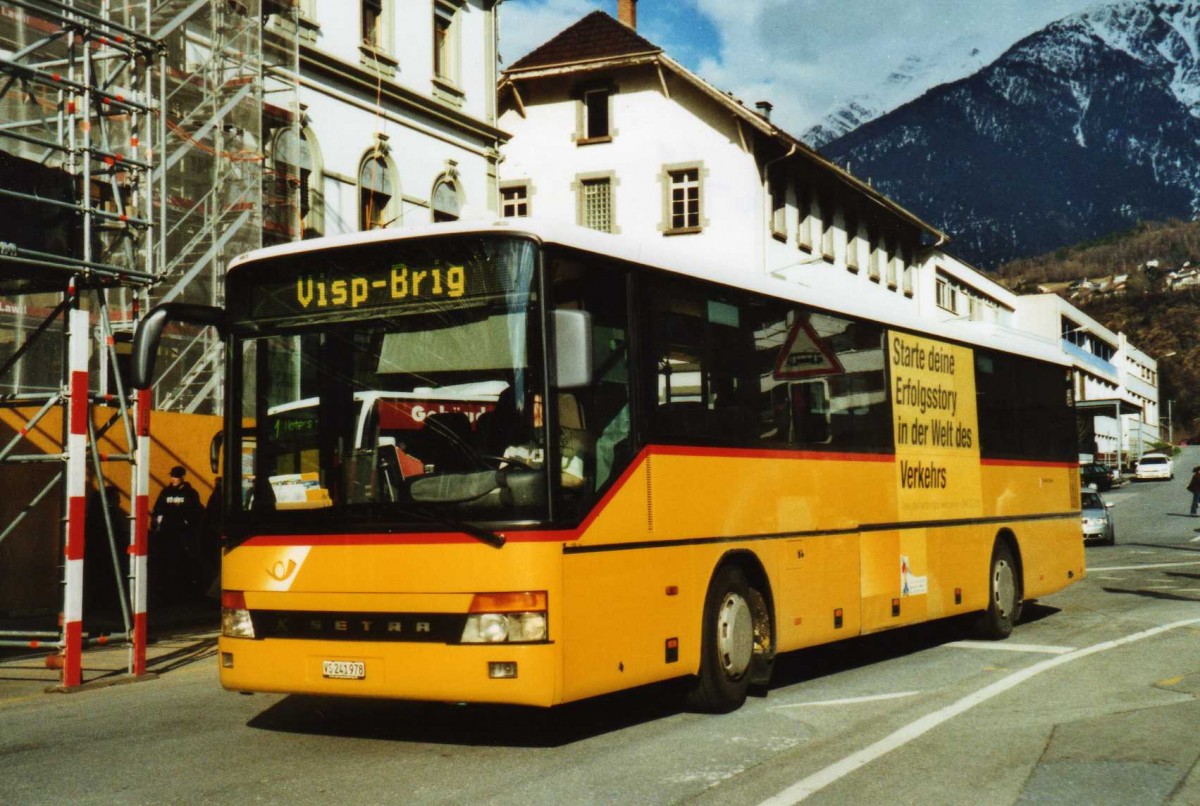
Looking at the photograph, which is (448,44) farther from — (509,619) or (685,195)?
(509,619)

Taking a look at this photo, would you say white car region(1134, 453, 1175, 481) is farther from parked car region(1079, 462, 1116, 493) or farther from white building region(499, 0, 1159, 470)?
white building region(499, 0, 1159, 470)

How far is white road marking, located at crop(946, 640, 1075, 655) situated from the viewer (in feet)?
41.7

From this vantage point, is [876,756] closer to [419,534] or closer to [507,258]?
[419,534]

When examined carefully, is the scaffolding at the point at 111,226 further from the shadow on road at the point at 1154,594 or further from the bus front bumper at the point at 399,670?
the shadow on road at the point at 1154,594

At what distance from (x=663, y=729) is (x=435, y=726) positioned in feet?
4.62

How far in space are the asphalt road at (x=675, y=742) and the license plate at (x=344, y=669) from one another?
43 centimetres

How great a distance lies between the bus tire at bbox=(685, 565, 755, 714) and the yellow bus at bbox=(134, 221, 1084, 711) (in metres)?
0.02

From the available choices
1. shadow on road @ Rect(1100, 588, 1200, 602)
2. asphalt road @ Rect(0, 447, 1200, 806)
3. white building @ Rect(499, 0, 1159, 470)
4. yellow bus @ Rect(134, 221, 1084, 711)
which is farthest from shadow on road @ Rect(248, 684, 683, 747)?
white building @ Rect(499, 0, 1159, 470)

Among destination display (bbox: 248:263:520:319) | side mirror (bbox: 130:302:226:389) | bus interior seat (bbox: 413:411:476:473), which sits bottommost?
bus interior seat (bbox: 413:411:476:473)

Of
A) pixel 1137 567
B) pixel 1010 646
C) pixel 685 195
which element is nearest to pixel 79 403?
pixel 1010 646

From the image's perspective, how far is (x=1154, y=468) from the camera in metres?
85.6

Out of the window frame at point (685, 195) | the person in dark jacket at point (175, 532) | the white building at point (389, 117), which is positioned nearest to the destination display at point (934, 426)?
the person in dark jacket at point (175, 532)

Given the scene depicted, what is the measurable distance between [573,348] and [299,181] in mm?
17277

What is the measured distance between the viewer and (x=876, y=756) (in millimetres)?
7543
